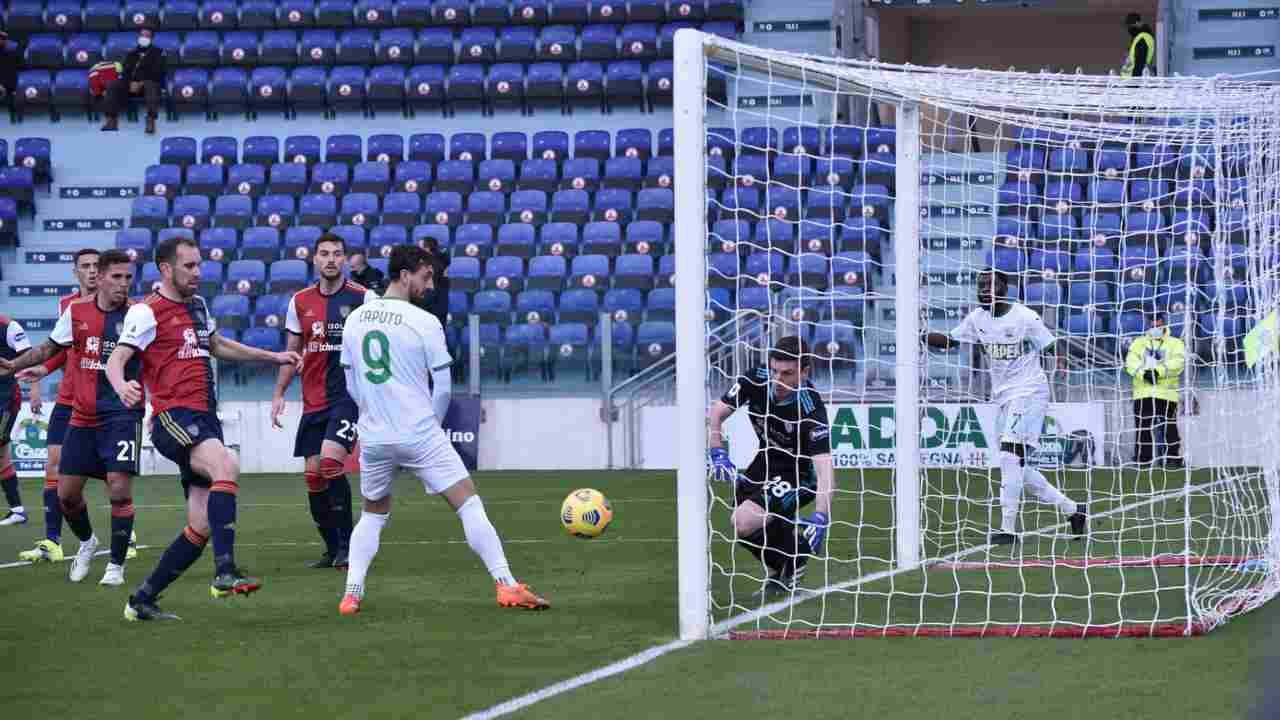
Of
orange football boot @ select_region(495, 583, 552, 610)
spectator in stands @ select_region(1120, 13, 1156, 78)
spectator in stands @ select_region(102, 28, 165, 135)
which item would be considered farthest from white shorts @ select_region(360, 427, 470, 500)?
spectator in stands @ select_region(102, 28, 165, 135)

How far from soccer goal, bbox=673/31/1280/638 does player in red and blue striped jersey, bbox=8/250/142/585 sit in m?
3.53

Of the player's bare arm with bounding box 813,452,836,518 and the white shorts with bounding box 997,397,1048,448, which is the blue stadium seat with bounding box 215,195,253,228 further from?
the player's bare arm with bounding box 813,452,836,518

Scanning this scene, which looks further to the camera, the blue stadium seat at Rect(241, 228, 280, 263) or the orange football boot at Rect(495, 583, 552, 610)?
the blue stadium seat at Rect(241, 228, 280, 263)

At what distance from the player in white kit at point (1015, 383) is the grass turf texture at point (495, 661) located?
2.91m

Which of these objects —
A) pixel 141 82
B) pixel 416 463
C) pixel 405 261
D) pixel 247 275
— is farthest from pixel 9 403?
pixel 141 82

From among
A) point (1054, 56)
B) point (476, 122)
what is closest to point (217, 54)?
point (476, 122)

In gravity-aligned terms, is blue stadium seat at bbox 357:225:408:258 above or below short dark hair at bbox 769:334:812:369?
above

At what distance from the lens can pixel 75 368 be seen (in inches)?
417

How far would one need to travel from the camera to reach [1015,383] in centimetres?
1194

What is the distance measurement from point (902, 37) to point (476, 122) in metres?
8.71

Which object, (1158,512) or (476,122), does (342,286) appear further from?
(476,122)

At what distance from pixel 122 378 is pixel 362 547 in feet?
5.01

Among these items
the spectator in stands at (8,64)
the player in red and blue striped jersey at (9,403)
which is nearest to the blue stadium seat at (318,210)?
the spectator in stands at (8,64)

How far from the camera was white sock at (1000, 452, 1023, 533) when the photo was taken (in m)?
11.9
